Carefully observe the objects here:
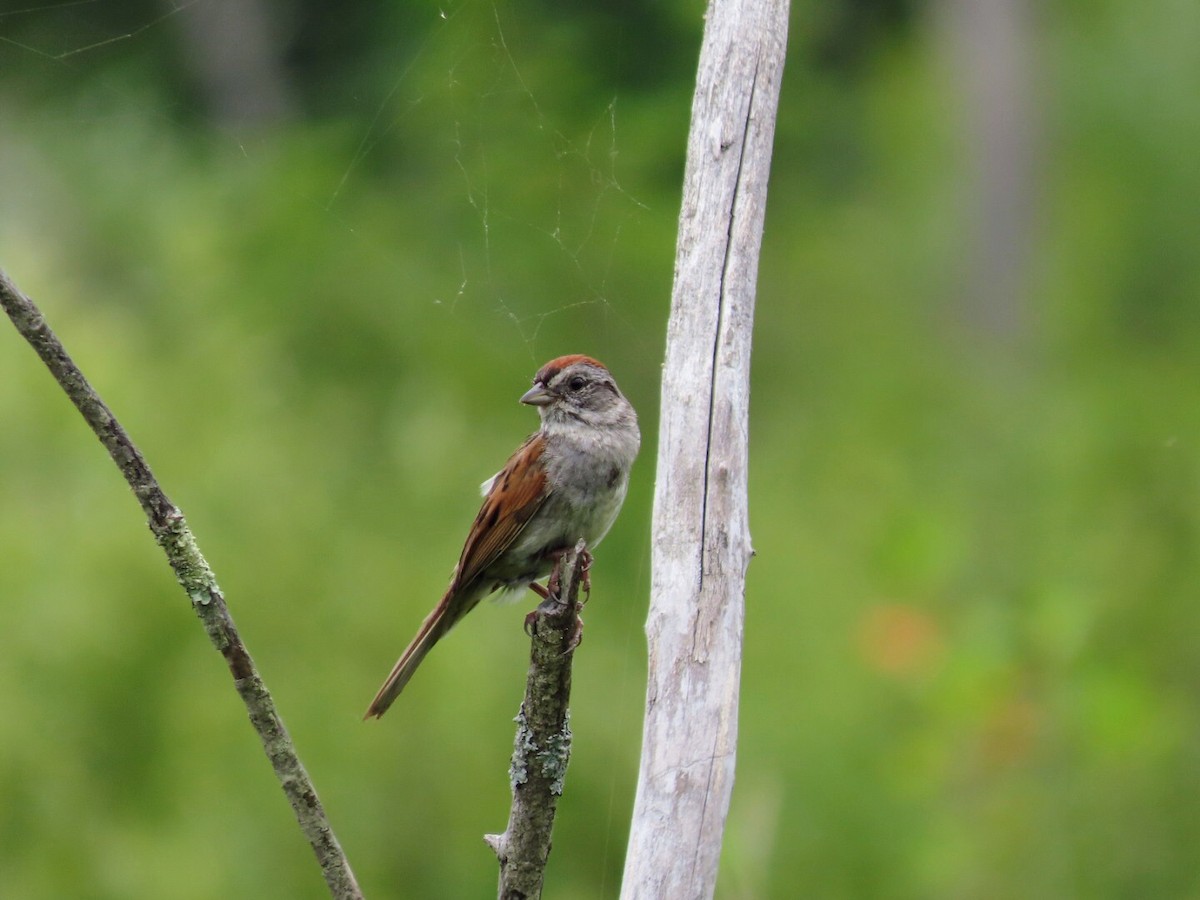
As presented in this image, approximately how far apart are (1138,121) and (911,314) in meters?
3.18

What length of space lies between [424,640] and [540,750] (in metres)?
1.20

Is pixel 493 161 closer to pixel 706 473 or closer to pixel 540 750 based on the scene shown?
pixel 706 473

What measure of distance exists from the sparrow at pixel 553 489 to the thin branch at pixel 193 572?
118 cm

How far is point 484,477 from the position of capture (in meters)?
5.65

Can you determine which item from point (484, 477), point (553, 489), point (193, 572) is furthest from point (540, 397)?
point (484, 477)

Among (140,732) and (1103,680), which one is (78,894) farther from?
(1103,680)

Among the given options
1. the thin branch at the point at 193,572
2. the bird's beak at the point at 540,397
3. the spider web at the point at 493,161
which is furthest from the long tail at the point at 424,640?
the spider web at the point at 493,161

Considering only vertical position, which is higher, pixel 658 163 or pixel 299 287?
pixel 658 163

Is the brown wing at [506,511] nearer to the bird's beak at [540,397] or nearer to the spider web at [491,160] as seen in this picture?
the bird's beak at [540,397]

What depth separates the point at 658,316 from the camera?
313 inches

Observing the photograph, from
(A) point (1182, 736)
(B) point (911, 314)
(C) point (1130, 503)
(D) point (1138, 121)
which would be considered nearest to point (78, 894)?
(A) point (1182, 736)

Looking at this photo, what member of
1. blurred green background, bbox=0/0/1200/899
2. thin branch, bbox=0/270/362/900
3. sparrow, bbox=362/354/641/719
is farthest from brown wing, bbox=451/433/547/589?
thin branch, bbox=0/270/362/900

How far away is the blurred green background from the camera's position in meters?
4.97

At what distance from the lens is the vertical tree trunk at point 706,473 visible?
2.53m
